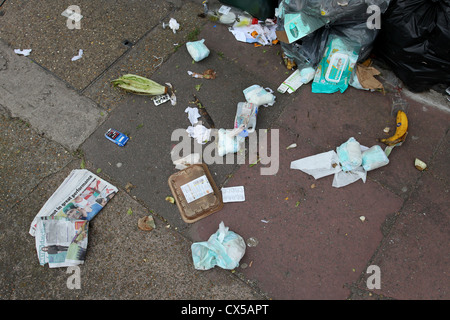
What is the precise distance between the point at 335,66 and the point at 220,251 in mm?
1996

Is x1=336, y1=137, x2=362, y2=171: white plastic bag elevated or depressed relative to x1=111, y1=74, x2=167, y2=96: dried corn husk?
depressed

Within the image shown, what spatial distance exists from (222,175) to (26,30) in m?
2.95

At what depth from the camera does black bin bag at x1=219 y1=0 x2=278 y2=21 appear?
3.29 metres

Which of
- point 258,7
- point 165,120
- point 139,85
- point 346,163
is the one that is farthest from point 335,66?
point 139,85

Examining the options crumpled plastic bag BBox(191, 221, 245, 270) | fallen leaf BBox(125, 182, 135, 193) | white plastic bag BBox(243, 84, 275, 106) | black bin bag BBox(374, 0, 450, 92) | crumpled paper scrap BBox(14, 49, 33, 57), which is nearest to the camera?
crumpled plastic bag BBox(191, 221, 245, 270)

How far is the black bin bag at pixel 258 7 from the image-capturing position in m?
3.29

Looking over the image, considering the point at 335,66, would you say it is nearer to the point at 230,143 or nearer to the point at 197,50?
the point at 230,143

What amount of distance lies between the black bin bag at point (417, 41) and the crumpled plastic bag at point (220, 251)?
86.7 inches

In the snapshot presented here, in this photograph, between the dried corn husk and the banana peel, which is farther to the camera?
the dried corn husk

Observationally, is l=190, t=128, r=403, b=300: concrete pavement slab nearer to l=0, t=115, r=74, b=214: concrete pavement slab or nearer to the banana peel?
the banana peel

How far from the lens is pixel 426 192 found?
8.87 feet

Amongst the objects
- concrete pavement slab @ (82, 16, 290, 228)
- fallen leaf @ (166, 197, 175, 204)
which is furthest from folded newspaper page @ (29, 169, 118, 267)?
fallen leaf @ (166, 197, 175, 204)

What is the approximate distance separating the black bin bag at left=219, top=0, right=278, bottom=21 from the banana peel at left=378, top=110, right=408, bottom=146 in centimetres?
A: 169
